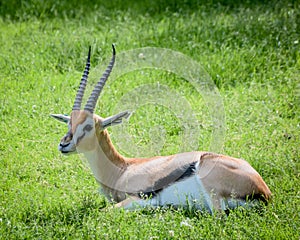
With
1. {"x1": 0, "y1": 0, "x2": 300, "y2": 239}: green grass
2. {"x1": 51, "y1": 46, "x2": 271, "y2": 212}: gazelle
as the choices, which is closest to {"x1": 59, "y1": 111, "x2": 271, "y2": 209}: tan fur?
{"x1": 51, "y1": 46, "x2": 271, "y2": 212}: gazelle

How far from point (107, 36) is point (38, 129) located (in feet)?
7.03

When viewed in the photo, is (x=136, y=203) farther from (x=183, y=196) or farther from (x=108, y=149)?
(x=108, y=149)

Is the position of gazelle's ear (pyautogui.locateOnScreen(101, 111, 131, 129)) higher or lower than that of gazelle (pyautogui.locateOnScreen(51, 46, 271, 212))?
Result: higher

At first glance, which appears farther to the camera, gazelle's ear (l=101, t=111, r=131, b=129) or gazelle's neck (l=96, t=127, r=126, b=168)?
gazelle's neck (l=96, t=127, r=126, b=168)

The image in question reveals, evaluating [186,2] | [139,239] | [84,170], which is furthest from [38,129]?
[186,2]

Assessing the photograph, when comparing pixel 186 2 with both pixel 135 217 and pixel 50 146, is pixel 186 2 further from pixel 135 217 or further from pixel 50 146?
pixel 135 217

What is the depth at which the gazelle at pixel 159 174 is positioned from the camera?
5.86 metres

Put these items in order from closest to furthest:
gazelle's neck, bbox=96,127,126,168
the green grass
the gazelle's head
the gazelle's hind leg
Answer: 1. the green grass
2. the gazelle's hind leg
3. the gazelle's head
4. gazelle's neck, bbox=96,127,126,168

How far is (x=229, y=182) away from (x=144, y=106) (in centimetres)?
239

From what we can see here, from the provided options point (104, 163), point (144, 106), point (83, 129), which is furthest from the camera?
point (144, 106)

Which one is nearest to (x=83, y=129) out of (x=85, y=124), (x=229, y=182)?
(x=85, y=124)

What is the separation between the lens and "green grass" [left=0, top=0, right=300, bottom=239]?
18.4 ft

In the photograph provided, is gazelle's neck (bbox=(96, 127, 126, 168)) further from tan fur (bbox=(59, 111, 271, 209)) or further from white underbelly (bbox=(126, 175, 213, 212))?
white underbelly (bbox=(126, 175, 213, 212))

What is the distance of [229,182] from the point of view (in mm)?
5871
